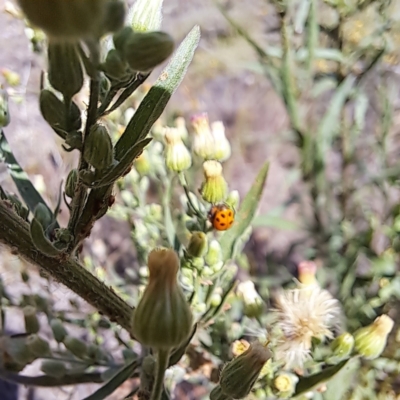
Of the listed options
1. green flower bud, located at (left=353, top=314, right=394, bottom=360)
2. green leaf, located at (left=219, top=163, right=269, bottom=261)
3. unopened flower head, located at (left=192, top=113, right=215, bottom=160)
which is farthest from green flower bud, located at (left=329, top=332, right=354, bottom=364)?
unopened flower head, located at (left=192, top=113, right=215, bottom=160)

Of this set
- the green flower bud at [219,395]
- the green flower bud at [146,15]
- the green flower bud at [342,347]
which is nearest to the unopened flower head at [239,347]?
the green flower bud at [342,347]

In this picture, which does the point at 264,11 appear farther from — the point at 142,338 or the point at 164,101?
the point at 142,338

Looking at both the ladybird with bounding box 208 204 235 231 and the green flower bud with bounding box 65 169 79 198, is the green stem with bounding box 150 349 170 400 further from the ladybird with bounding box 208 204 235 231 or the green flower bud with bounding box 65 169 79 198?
the ladybird with bounding box 208 204 235 231

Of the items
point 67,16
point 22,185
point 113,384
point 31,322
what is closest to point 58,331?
point 31,322

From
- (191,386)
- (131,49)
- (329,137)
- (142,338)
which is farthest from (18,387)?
(131,49)

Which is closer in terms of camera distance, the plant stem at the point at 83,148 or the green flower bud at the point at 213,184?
the plant stem at the point at 83,148

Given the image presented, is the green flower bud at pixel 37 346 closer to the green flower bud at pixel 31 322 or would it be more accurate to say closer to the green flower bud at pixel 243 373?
the green flower bud at pixel 31 322
